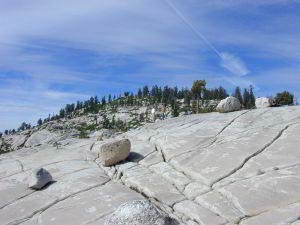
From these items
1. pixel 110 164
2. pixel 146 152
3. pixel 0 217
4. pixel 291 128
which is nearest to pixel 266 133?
pixel 291 128

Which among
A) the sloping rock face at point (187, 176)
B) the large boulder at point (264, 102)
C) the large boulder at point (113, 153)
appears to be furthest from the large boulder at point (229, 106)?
the large boulder at point (113, 153)

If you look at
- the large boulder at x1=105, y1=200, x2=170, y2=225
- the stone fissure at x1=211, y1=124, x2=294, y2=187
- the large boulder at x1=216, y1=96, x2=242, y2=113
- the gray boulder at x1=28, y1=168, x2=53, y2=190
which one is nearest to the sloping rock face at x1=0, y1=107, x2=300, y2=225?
the stone fissure at x1=211, y1=124, x2=294, y2=187

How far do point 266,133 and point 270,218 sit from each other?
11.3 m

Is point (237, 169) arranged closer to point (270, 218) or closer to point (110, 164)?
point (270, 218)

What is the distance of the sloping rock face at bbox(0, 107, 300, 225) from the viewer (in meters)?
26.3

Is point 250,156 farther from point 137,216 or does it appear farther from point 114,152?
point 137,216

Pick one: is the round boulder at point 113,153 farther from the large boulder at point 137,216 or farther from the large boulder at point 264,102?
the large boulder at point 137,216

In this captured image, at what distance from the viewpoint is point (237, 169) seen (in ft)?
100.0

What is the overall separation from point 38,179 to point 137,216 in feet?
49.9

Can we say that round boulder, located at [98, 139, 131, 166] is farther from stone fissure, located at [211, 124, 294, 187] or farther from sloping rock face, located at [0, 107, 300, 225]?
stone fissure, located at [211, 124, 294, 187]

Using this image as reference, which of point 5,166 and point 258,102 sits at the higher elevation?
point 258,102

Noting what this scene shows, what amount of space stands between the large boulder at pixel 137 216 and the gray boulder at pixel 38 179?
14584 mm

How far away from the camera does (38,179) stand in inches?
1251

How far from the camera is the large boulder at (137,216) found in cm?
1788
